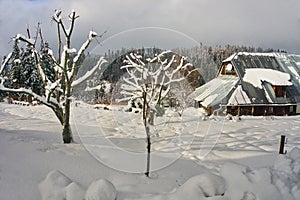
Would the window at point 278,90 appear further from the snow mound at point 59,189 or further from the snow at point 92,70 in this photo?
the snow mound at point 59,189

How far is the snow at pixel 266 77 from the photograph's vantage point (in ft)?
59.1

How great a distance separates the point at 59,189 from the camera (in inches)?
144

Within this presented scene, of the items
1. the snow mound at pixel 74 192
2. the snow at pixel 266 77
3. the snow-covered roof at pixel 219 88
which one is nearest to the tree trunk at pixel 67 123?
the snow mound at pixel 74 192

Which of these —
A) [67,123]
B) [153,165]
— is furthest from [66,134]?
[153,165]

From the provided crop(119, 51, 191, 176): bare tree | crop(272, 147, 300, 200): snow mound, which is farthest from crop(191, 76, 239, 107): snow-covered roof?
crop(272, 147, 300, 200): snow mound

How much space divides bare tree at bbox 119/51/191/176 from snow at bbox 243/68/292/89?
33.5ft

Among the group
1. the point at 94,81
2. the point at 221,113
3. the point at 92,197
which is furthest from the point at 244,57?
the point at 92,197

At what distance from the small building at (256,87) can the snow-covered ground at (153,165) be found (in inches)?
243

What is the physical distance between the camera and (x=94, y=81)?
7.70 m

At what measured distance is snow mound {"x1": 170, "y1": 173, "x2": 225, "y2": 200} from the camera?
3494mm

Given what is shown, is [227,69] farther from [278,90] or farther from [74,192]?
[74,192]

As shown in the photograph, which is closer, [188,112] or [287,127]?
[188,112]

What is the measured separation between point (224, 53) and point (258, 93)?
→ 4372 millimetres

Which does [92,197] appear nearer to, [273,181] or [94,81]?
[273,181]
